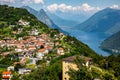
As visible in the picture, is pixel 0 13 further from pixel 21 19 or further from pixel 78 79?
pixel 78 79

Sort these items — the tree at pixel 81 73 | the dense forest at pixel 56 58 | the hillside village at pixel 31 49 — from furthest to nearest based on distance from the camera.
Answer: the hillside village at pixel 31 49 < the dense forest at pixel 56 58 < the tree at pixel 81 73

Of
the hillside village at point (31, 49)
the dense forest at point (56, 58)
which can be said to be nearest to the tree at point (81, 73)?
the dense forest at point (56, 58)

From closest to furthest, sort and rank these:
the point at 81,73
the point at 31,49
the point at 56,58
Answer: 1. the point at 81,73
2. the point at 56,58
3. the point at 31,49

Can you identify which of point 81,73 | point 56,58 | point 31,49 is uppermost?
point 81,73

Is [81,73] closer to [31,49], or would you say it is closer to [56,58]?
[56,58]

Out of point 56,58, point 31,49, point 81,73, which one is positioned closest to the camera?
point 81,73

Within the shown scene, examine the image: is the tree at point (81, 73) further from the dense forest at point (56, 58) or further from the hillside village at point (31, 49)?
the hillside village at point (31, 49)

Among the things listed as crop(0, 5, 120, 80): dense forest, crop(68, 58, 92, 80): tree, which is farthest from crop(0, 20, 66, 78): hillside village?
crop(68, 58, 92, 80): tree

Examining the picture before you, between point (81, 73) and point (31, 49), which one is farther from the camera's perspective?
point (31, 49)

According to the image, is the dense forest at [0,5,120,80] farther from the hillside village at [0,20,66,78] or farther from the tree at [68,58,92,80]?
the hillside village at [0,20,66,78]

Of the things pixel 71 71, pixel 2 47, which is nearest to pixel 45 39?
pixel 2 47

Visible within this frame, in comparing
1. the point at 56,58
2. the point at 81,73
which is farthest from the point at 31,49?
the point at 81,73
